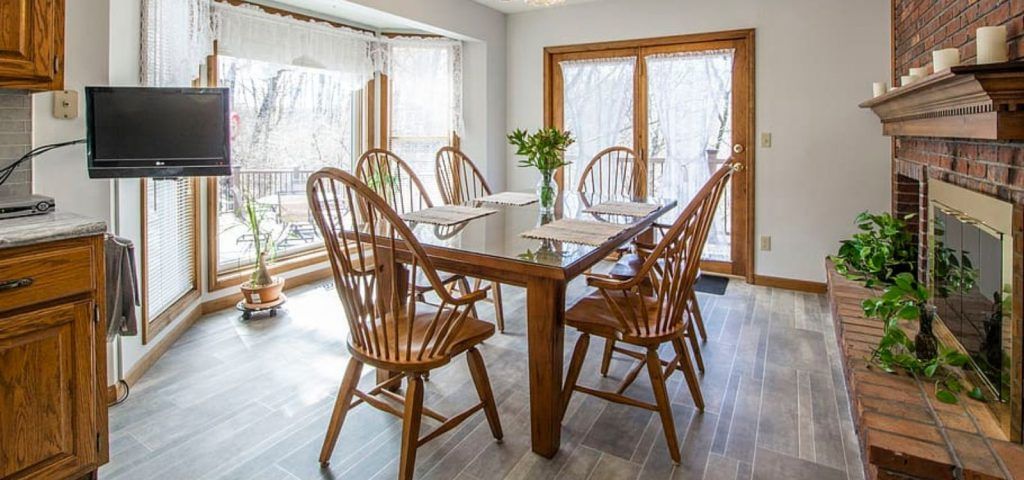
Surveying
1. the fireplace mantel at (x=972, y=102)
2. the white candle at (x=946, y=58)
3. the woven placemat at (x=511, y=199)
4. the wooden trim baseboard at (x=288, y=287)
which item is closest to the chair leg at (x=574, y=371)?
the woven placemat at (x=511, y=199)

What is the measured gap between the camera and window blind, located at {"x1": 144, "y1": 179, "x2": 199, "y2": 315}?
112 inches

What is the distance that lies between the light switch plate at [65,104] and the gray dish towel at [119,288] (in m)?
0.49

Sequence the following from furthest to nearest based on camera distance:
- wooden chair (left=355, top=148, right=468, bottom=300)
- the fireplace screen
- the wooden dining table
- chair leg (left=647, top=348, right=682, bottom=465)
Answer: 1. wooden chair (left=355, top=148, right=468, bottom=300)
2. chair leg (left=647, top=348, right=682, bottom=465)
3. the wooden dining table
4. the fireplace screen

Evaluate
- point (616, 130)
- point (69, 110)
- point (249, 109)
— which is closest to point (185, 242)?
point (249, 109)

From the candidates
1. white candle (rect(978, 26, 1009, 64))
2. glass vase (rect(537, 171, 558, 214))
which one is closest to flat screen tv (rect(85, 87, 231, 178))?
glass vase (rect(537, 171, 558, 214))

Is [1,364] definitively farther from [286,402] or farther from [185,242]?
[185,242]

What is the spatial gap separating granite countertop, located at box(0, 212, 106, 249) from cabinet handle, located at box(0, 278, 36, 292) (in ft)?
0.31

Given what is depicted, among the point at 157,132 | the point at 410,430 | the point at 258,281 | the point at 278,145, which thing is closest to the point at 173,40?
the point at 157,132

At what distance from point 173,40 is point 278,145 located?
133 cm

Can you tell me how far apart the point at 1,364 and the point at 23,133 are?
92cm

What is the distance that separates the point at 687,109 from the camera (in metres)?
4.48

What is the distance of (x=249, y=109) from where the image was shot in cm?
386

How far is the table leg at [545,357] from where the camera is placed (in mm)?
1818

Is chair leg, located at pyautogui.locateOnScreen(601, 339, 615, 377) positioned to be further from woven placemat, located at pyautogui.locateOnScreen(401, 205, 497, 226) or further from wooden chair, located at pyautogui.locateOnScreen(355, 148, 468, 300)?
woven placemat, located at pyautogui.locateOnScreen(401, 205, 497, 226)
